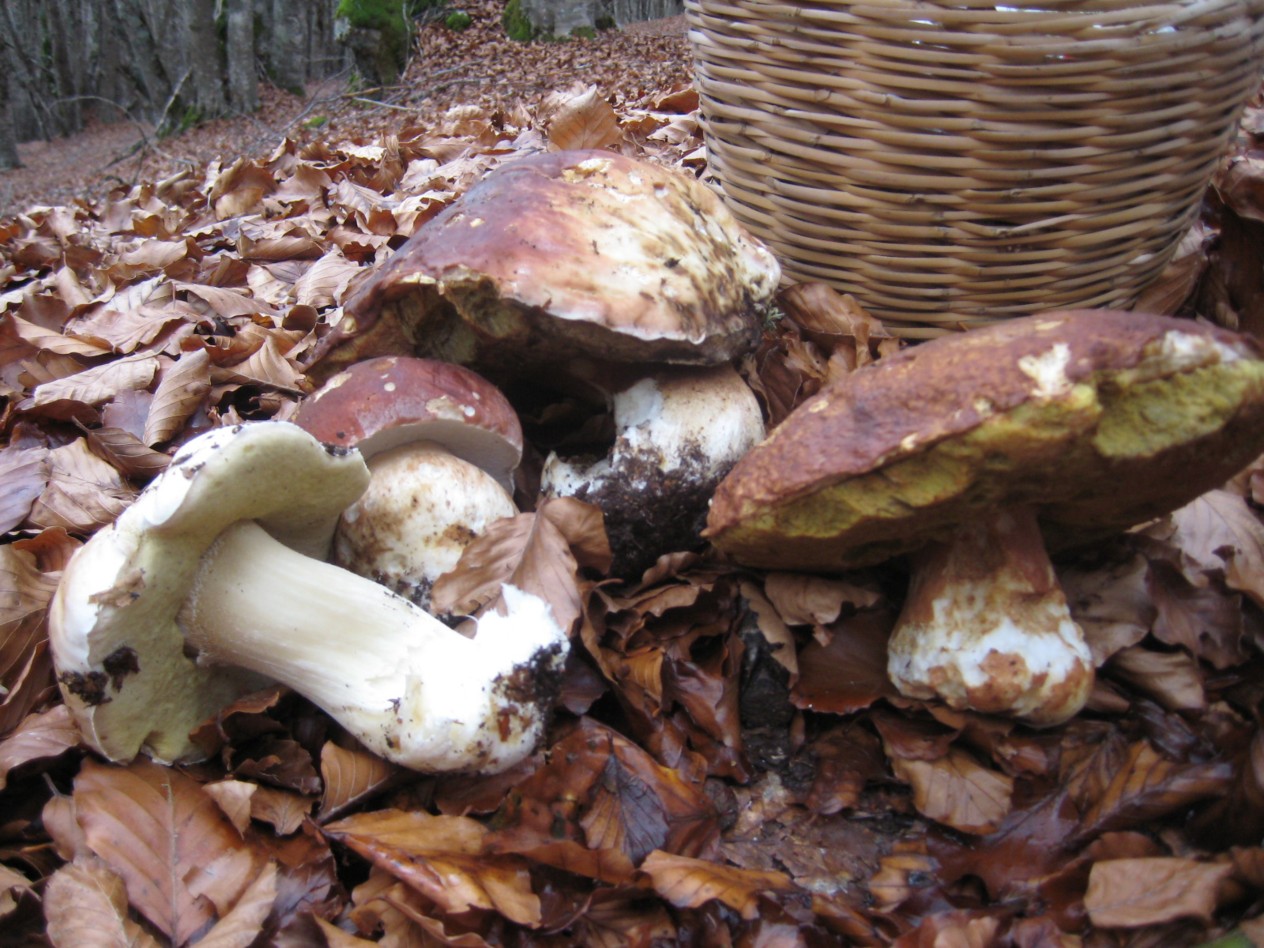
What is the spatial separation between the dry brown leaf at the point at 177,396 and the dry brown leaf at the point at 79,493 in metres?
0.15

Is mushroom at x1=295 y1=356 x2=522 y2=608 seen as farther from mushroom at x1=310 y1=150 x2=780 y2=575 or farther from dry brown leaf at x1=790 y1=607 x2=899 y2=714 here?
dry brown leaf at x1=790 y1=607 x2=899 y2=714

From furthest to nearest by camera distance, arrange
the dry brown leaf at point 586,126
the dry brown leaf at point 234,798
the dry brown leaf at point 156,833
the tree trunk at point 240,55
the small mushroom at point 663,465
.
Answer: the tree trunk at point 240,55 → the dry brown leaf at point 586,126 → the small mushroom at point 663,465 → the dry brown leaf at point 234,798 → the dry brown leaf at point 156,833

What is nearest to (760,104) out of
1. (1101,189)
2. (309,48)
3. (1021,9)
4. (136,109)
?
(1021,9)

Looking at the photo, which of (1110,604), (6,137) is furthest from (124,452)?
(6,137)

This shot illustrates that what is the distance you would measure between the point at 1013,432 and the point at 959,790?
709 mm

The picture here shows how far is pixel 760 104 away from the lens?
2.04 m

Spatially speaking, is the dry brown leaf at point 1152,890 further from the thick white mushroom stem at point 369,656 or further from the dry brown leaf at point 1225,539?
the thick white mushroom stem at point 369,656

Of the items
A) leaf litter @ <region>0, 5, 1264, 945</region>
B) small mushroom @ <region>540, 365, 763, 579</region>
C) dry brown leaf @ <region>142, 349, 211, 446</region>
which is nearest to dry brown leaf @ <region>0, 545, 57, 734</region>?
leaf litter @ <region>0, 5, 1264, 945</region>

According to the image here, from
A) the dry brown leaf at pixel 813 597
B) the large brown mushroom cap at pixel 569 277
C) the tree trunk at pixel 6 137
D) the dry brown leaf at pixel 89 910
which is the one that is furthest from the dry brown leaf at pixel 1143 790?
the tree trunk at pixel 6 137

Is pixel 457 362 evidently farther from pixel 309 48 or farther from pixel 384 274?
pixel 309 48

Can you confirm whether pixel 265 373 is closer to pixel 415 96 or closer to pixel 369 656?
pixel 369 656

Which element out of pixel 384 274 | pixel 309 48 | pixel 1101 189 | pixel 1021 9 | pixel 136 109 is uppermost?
pixel 1021 9

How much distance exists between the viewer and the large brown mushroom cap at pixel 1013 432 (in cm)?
105

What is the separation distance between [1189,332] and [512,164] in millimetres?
1425
